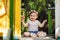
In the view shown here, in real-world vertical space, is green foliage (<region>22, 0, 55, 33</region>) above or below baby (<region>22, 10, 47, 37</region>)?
above

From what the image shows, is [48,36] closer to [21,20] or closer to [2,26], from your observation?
[21,20]

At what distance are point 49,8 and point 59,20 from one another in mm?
141

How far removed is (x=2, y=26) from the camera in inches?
85.3

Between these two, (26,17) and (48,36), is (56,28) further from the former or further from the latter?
(26,17)

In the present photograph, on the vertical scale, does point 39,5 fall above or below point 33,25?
above

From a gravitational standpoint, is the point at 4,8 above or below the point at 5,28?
above

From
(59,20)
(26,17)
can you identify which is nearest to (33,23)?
(26,17)

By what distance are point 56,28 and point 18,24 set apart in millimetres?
343

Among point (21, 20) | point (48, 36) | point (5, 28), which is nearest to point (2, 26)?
point (5, 28)

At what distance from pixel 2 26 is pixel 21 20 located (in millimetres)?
180

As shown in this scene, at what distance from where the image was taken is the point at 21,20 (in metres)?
2.17

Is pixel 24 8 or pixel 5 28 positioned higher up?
pixel 24 8

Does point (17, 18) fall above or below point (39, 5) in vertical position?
below

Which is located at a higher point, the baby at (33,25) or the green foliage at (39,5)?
the green foliage at (39,5)
